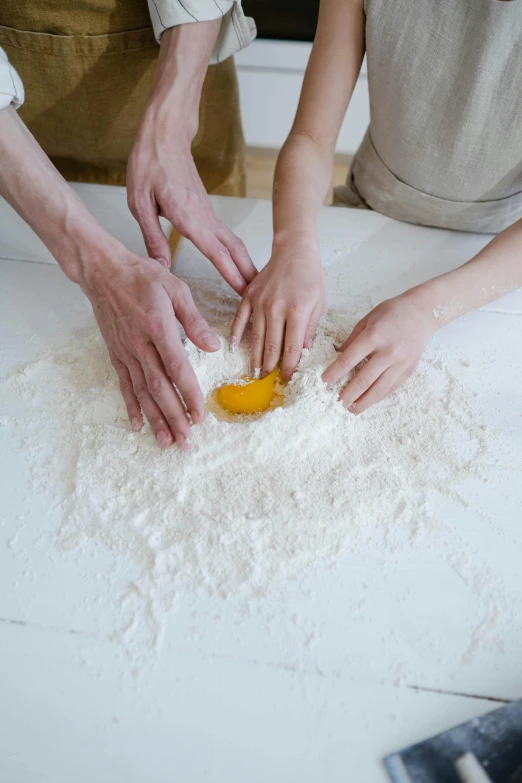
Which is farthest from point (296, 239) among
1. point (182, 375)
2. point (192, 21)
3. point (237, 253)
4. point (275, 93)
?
point (275, 93)

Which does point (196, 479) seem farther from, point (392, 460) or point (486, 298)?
point (486, 298)

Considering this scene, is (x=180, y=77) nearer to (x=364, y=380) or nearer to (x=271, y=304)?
(x=271, y=304)

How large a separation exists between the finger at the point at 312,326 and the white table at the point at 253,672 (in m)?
0.30

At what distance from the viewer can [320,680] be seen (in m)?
0.59

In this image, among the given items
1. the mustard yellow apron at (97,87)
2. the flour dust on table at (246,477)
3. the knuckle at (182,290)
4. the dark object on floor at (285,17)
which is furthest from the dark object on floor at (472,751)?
the dark object on floor at (285,17)

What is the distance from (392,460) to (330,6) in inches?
28.4

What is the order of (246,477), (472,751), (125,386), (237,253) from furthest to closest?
(237,253) < (125,386) < (246,477) < (472,751)

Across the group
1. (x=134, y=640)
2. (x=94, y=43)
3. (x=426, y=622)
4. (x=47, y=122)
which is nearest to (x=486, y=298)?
(x=426, y=622)

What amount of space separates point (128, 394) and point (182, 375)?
94 mm

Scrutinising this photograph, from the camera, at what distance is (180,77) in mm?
1008

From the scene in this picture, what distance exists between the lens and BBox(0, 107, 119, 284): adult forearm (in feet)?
2.93

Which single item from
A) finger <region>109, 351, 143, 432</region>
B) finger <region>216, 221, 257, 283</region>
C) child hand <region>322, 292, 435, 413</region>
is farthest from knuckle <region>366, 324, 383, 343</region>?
finger <region>109, 351, 143, 432</region>

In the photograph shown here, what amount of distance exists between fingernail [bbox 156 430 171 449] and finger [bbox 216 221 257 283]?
0.31 meters

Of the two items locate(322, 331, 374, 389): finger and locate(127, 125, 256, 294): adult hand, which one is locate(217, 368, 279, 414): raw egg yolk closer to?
locate(322, 331, 374, 389): finger
